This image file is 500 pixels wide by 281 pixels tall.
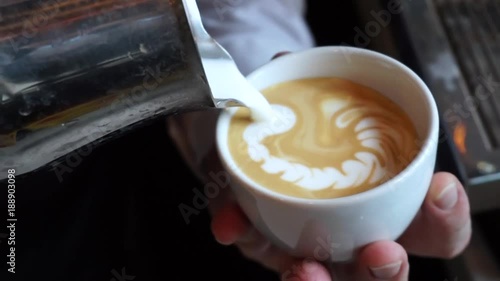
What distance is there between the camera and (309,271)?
50 centimetres

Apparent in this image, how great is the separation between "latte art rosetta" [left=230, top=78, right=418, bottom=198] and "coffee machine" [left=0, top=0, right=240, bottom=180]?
9cm

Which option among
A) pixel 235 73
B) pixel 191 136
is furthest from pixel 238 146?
pixel 191 136

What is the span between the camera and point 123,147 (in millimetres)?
720

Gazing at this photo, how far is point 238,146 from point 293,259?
0.38ft

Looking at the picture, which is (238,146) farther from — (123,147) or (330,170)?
(123,147)

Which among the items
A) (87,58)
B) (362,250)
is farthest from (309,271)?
(87,58)

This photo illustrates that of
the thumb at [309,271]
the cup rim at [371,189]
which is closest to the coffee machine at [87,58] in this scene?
the cup rim at [371,189]

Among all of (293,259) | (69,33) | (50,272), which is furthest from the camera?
(50,272)

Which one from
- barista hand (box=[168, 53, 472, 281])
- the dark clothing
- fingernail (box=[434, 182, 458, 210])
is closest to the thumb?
barista hand (box=[168, 53, 472, 281])

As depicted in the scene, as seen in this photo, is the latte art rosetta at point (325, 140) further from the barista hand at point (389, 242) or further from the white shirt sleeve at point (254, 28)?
the white shirt sleeve at point (254, 28)

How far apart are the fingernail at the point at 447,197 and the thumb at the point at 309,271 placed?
0.12m

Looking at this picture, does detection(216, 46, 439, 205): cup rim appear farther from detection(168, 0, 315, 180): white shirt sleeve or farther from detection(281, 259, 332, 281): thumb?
detection(168, 0, 315, 180): white shirt sleeve

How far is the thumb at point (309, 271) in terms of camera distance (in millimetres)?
495

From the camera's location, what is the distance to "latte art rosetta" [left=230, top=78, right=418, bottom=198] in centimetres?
46
